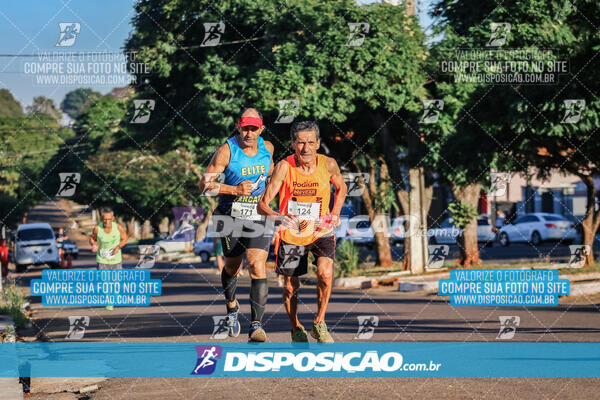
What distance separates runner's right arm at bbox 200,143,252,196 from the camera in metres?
8.51

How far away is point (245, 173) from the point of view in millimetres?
8828

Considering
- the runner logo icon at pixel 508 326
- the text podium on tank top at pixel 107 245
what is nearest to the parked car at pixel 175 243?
the text podium on tank top at pixel 107 245

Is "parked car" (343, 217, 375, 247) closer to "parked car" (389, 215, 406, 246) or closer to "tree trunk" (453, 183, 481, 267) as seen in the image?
"parked car" (389, 215, 406, 246)

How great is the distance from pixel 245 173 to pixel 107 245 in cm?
846

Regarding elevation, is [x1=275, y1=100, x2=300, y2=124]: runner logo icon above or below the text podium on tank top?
above

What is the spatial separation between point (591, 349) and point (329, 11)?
18.7 meters

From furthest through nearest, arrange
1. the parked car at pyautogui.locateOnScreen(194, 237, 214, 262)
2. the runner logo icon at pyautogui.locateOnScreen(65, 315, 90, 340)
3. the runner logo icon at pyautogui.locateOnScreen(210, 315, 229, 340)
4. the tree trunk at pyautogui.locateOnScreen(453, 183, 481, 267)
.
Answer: the parked car at pyautogui.locateOnScreen(194, 237, 214, 262), the tree trunk at pyautogui.locateOnScreen(453, 183, 481, 267), the runner logo icon at pyautogui.locateOnScreen(65, 315, 90, 340), the runner logo icon at pyautogui.locateOnScreen(210, 315, 229, 340)

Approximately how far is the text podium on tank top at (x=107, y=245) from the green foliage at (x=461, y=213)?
1108 centimetres

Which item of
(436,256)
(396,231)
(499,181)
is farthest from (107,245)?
(396,231)

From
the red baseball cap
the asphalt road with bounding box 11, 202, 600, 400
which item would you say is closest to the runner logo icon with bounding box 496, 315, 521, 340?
the asphalt road with bounding box 11, 202, 600, 400

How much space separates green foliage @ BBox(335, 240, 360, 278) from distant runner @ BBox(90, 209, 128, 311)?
9934mm

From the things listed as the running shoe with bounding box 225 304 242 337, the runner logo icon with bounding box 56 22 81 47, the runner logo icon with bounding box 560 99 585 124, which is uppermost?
the runner logo icon with bounding box 56 22 81 47

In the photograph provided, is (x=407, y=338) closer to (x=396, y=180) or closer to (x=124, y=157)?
(x=396, y=180)

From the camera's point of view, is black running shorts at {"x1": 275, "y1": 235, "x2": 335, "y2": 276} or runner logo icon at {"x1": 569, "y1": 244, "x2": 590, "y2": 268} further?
runner logo icon at {"x1": 569, "y1": 244, "x2": 590, "y2": 268}
